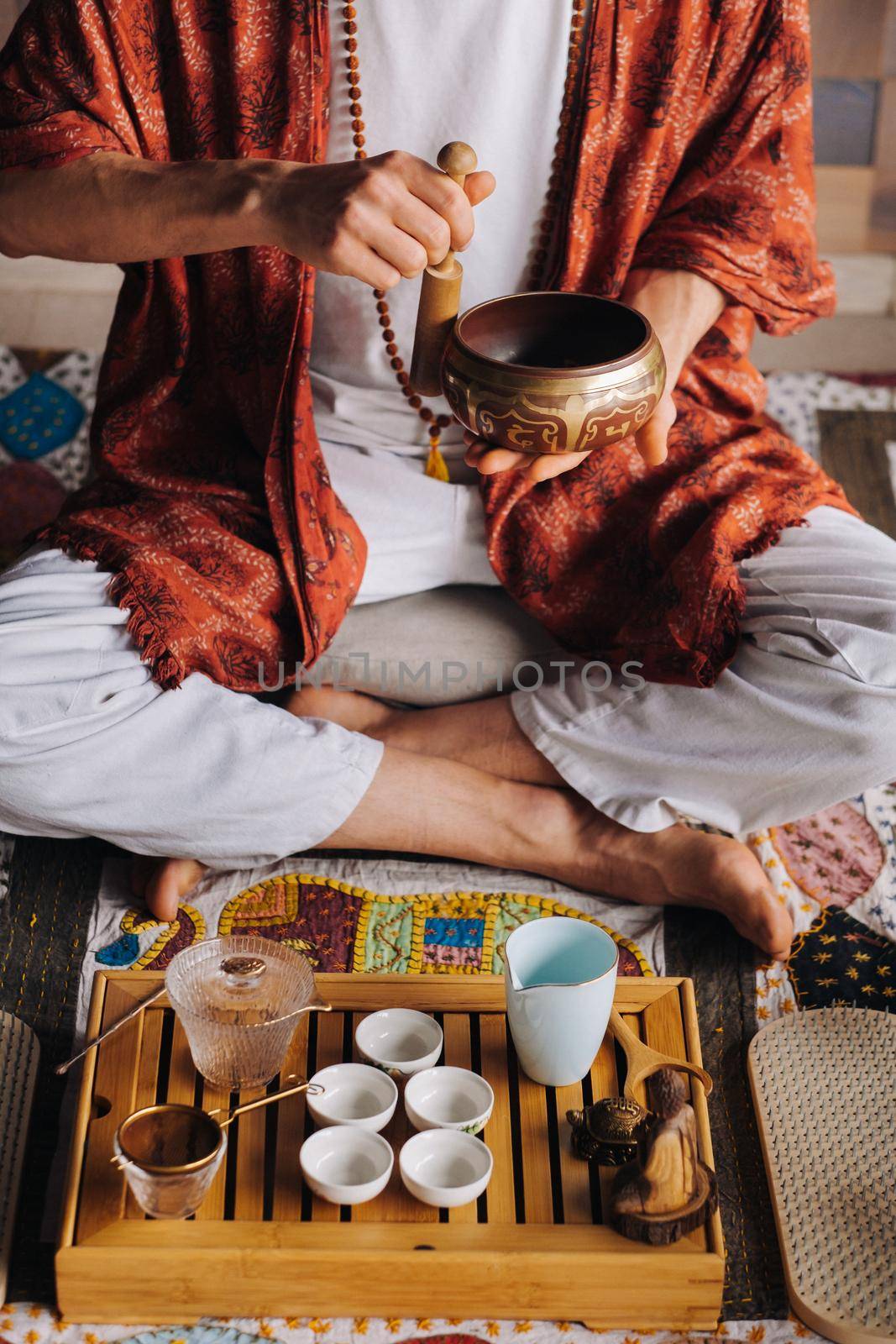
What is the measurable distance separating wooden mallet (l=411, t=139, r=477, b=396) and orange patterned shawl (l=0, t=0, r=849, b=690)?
24 centimetres

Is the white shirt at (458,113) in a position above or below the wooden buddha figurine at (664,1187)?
above

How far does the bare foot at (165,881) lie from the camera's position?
72.6 inches

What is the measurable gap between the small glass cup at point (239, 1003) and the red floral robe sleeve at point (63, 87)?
Answer: 0.95 metres

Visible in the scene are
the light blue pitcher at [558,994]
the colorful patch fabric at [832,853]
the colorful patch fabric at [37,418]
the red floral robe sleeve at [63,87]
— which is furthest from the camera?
the colorful patch fabric at [37,418]

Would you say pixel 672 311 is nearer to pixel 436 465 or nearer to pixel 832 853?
pixel 436 465

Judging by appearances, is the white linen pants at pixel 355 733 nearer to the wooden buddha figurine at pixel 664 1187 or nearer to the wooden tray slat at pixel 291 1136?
the wooden tray slat at pixel 291 1136

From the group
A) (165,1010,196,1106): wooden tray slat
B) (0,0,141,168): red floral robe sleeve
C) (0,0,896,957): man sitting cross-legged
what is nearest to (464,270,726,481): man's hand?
(0,0,896,957): man sitting cross-legged

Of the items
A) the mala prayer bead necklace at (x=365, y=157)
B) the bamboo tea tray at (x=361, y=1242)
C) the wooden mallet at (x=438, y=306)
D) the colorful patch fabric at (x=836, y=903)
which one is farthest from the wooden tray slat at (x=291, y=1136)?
the mala prayer bead necklace at (x=365, y=157)

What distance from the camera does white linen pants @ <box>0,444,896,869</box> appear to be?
1.71 meters

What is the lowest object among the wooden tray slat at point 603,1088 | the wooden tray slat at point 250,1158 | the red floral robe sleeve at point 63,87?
the wooden tray slat at point 603,1088

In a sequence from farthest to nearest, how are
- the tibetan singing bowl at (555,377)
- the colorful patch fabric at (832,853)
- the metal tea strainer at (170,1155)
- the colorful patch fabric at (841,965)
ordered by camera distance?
the colorful patch fabric at (832,853) → the colorful patch fabric at (841,965) → the tibetan singing bowl at (555,377) → the metal tea strainer at (170,1155)

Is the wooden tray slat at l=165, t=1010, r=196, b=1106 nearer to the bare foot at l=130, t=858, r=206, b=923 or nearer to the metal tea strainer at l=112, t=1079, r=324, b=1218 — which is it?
the metal tea strainer at l=112, t=1079, r=324, b=1218

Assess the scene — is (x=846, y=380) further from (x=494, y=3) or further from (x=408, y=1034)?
(x=408, y=1034)

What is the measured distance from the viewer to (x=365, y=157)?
1768 millimetres
